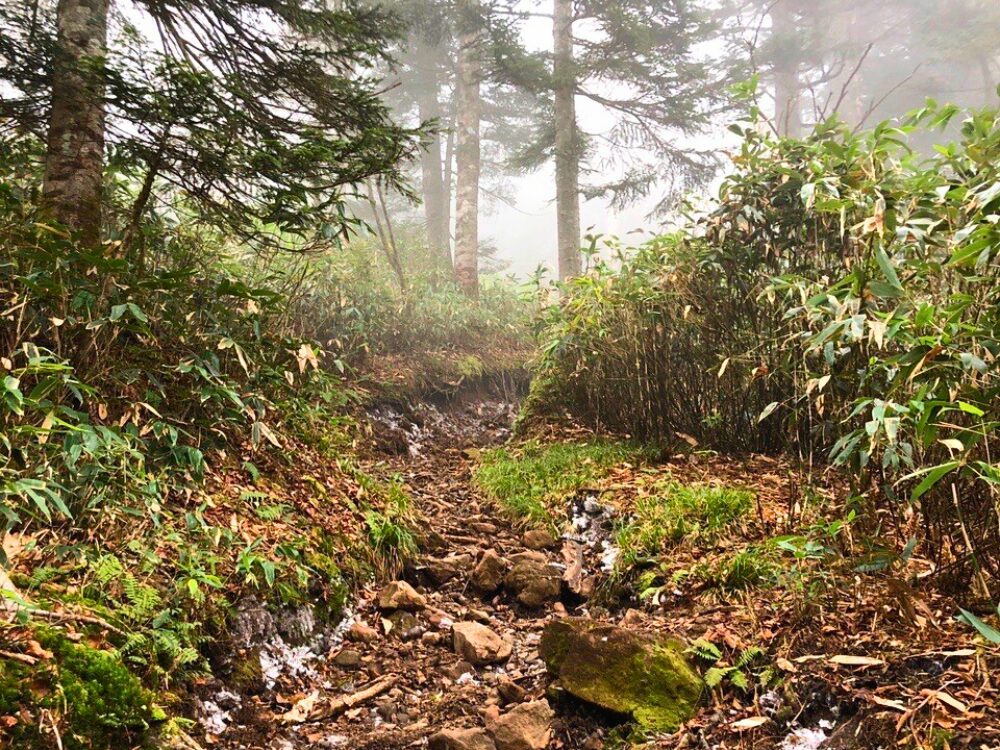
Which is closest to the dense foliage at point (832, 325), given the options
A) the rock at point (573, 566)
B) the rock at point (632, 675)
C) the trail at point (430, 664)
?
the rock at point (632, 675)

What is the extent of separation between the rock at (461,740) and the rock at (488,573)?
4.44ft

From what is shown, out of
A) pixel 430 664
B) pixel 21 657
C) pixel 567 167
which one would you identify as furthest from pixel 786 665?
pixel 567 167

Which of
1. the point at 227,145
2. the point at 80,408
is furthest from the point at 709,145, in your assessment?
the point at 80,408

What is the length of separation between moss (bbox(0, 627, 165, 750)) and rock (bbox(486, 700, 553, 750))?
47.2 inches

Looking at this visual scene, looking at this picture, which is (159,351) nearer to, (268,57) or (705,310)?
(268,57)

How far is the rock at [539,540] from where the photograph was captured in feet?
13.4

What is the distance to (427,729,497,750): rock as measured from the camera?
213cm

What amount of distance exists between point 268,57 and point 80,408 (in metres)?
2.79

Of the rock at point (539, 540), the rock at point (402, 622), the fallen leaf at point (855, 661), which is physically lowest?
the rock at point (402, 622)

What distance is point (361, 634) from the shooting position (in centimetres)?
301

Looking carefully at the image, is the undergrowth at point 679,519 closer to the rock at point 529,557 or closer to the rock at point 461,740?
the rock at point 529,557

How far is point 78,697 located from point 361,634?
4.62 ft

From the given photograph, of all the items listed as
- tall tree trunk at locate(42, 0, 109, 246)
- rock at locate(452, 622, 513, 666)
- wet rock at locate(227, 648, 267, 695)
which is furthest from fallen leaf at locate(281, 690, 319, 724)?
tall tree trunk at locate(42, 0, 109, 246)

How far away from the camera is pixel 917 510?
8.27 feet
